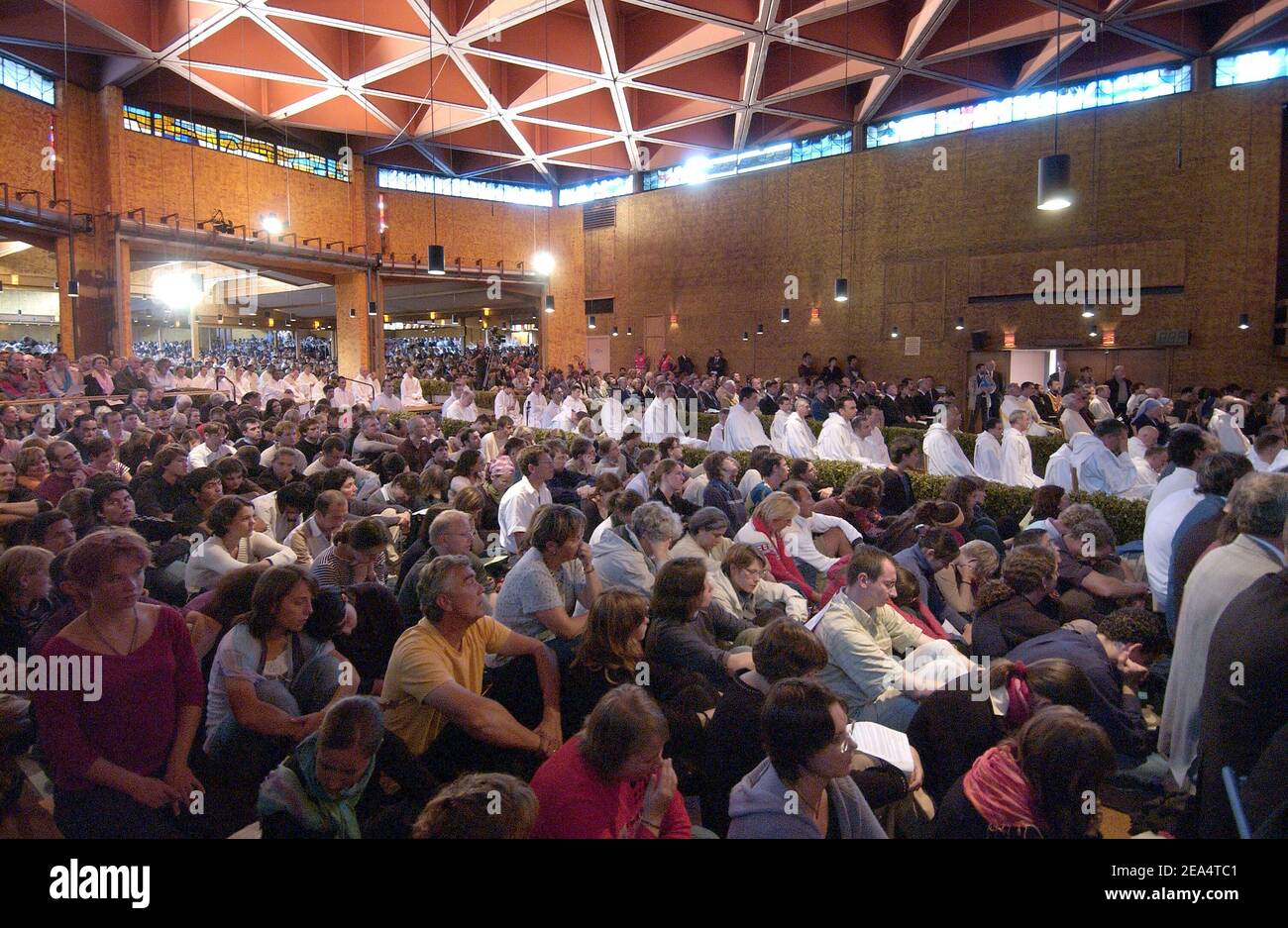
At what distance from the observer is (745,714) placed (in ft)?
10.0

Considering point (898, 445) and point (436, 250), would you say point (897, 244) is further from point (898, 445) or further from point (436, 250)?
point (898, 445)

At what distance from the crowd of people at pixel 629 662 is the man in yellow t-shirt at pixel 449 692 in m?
0.01

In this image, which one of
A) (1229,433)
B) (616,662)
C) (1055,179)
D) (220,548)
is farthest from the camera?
(1229,433)

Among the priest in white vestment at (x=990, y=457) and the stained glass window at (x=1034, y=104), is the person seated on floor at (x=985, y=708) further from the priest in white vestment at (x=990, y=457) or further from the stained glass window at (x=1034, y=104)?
the stained glass window at (x=1034, y=104)

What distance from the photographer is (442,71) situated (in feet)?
67.7

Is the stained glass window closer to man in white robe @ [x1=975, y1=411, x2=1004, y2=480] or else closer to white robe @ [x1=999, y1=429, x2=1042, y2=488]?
white robe @ [x1=999, y1=429, x2=1042, y2=488]

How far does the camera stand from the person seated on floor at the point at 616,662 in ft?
11.2

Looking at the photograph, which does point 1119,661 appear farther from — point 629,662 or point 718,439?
point 718,439

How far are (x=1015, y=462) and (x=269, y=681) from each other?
8889mm

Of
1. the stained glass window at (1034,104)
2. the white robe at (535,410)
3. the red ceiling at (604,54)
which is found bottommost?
the white robe at (535,410)

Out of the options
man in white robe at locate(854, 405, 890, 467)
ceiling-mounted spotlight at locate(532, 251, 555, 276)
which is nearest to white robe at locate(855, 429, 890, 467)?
man in white robe at locate(854, 405, 890, 467)

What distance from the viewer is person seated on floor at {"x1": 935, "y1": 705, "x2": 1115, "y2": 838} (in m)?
2.34

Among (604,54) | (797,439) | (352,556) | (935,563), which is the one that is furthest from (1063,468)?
(604,54)

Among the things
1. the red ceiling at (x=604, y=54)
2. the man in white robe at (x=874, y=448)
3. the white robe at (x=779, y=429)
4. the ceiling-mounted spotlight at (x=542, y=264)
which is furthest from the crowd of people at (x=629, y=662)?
the ceiling-mounted spotlight at (x=542, y=264)
